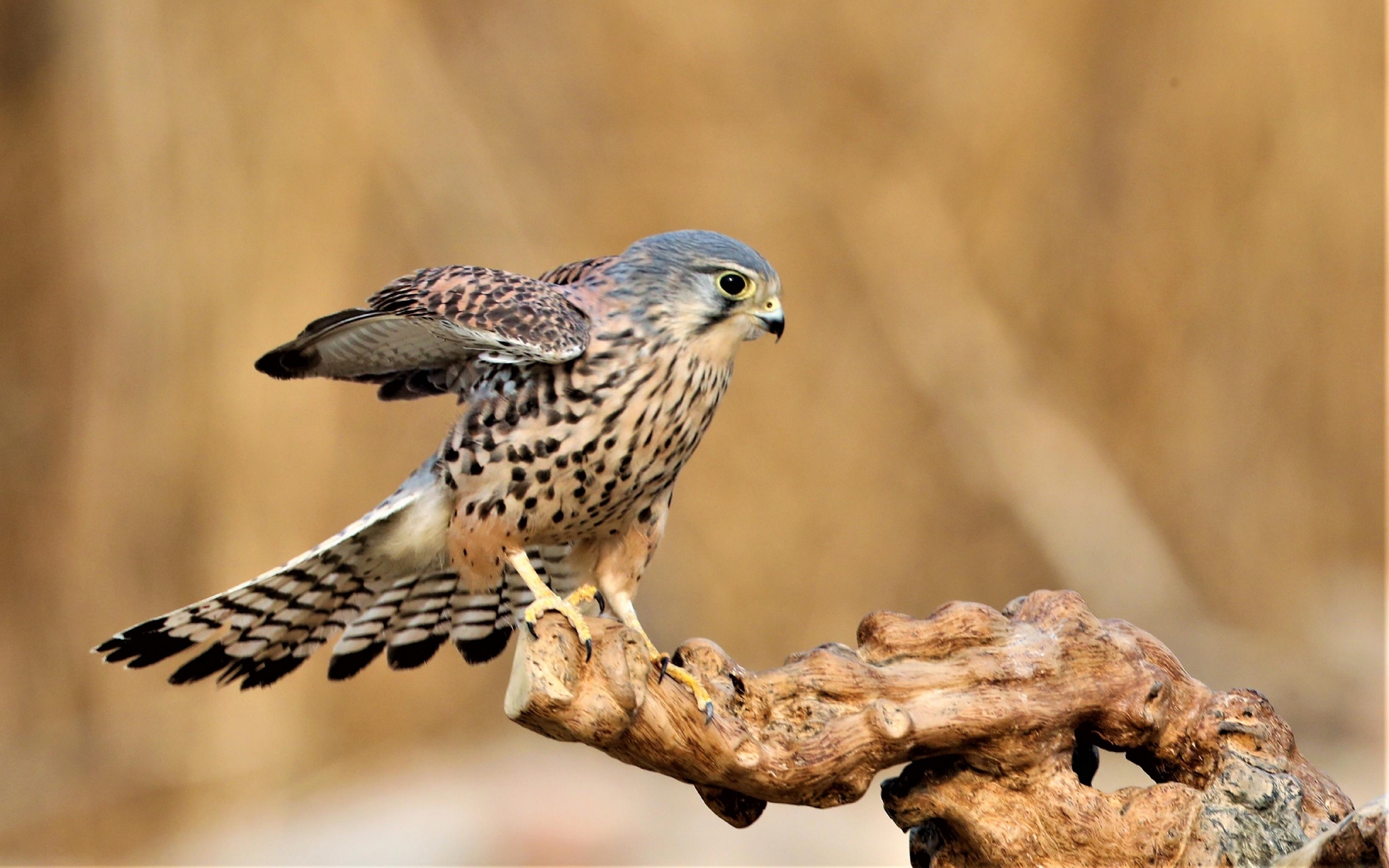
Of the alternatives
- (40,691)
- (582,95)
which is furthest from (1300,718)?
(40,691)

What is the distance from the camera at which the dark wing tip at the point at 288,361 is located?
2.51m

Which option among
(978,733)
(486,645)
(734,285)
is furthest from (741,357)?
(978,733)

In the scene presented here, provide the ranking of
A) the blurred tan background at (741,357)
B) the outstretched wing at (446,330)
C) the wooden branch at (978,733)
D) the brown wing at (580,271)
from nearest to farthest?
the wooden branch at (978,733)
the outstretched wing at (446,330)
the brown wing at (580,271)
the blurred tan background at (741,357)

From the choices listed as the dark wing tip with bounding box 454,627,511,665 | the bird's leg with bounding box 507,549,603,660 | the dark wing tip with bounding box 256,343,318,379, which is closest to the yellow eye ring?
the bird's leg with bounding box 507,549,603,660

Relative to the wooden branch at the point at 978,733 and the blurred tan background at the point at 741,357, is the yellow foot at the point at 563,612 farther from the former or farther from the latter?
the blurred tan background at the point at 741,357

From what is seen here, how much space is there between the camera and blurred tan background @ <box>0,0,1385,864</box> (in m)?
4.95

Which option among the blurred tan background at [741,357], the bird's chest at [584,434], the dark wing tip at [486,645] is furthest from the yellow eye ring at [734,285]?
the blurred tan background at [741,357]

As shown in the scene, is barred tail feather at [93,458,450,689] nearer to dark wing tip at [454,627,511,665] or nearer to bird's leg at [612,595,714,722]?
dark wing tip at [454,627,511,665]

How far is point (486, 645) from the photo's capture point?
113 inches

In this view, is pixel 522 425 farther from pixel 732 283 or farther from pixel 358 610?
pixel 358 610

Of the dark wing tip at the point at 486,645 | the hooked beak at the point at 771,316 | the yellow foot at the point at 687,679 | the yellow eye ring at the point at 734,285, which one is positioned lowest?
the yellow foot at the point at 687,679

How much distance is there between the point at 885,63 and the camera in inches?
206

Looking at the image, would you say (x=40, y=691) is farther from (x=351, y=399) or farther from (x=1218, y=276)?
(x=1218, y=276)

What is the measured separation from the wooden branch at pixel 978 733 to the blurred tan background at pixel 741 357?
9.38 feet
